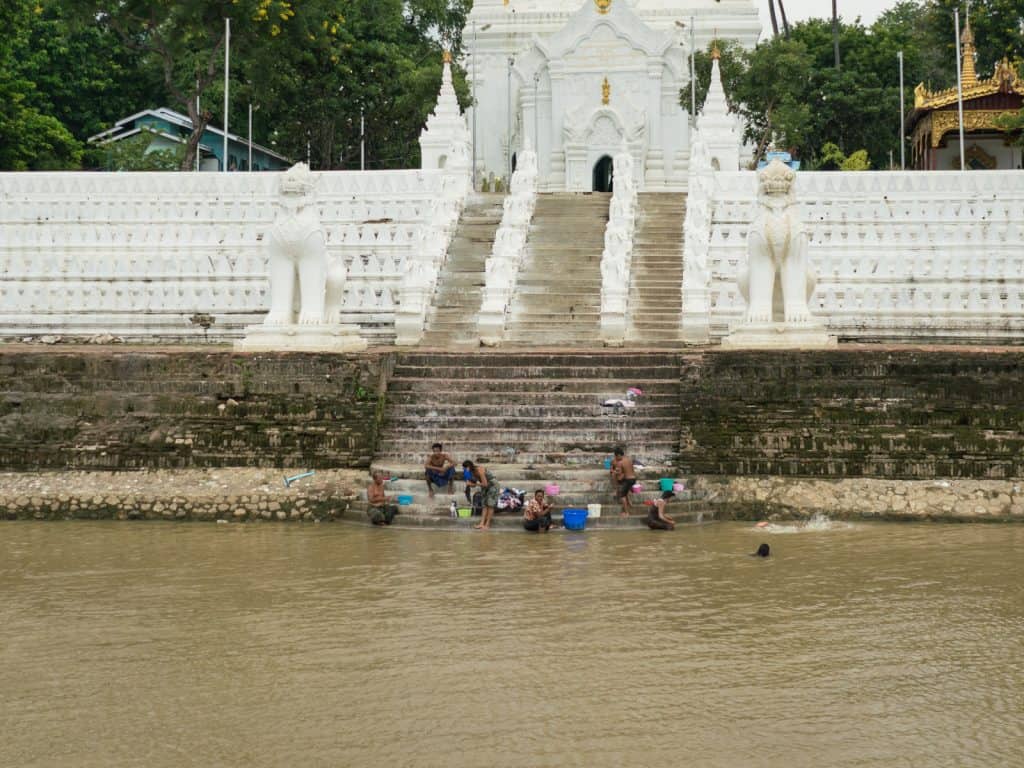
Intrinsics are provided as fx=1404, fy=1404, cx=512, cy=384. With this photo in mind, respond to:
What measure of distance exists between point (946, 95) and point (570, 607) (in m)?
23.5

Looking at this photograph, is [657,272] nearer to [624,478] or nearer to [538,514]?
[624,478]

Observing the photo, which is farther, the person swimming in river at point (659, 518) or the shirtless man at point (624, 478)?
the shirtless man at point (624, 478)

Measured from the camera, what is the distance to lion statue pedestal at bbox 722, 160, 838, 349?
51.2ft

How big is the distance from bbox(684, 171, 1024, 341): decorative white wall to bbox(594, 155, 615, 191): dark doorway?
1015 cm

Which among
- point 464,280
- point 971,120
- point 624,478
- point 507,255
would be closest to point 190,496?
point 624,478

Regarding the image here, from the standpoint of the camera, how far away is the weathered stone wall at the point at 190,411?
1420 cm

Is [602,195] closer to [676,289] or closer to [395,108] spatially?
[676,289]

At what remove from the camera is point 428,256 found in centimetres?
1970

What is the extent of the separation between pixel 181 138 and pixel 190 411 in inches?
910

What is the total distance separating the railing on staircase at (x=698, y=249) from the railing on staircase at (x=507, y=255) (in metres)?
2.35

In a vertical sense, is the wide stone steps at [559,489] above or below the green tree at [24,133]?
below

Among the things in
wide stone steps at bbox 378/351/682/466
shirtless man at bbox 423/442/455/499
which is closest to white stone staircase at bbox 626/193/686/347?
wide stone steps at bbox 378/351/682/466

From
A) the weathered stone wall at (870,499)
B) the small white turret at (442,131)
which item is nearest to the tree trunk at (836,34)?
the small white turret at (442,131)

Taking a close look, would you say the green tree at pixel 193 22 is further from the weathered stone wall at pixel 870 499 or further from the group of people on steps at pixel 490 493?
the weathered stone wall at pixel 870 499
